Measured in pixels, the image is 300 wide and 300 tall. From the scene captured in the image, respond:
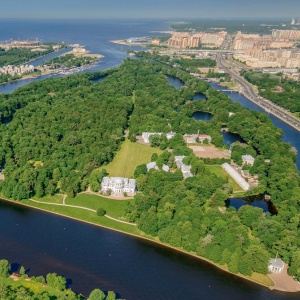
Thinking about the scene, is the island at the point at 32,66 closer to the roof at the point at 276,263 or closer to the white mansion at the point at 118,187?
the white mansion at the point at 118,187

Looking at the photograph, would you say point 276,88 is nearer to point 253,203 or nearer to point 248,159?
point 248,159

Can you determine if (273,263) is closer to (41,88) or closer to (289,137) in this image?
(289,137)

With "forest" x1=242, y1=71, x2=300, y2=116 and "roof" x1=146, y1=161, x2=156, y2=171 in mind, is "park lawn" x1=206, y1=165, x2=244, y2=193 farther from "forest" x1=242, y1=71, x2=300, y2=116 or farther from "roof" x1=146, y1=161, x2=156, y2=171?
"forest" x1=242, y1=71, x2=300, y2=116

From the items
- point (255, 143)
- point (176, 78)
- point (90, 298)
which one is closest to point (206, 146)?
point (255, 143)

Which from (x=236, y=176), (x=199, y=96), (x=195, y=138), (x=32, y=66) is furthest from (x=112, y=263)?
(x=32, y=66)

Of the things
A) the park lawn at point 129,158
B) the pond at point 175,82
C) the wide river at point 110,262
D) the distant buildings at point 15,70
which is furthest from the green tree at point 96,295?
the distant buildings at point 15,70

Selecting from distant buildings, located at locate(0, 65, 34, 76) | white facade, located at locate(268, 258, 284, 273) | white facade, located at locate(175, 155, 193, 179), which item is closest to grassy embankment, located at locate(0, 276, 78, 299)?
white facade, located at locate(268, 258, 284, 273)
